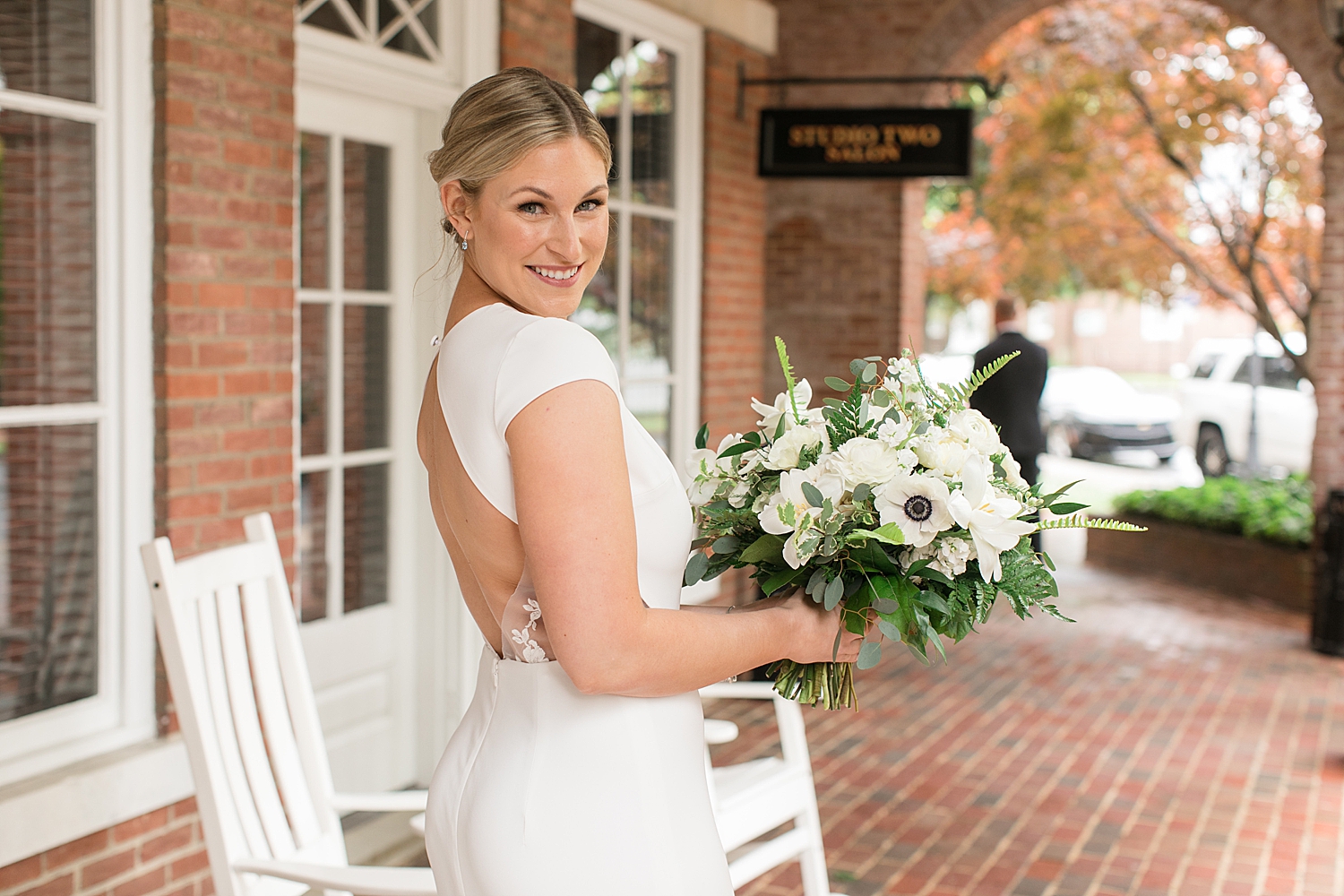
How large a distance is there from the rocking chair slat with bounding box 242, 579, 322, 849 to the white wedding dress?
3.88 feet

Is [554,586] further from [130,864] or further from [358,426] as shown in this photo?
[358,426]

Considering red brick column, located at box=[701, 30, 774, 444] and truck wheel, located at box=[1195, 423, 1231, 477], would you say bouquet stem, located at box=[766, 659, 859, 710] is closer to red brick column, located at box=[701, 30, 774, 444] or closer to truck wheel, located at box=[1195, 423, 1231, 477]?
red brick column, located at box=[701, 30, 774, 444]

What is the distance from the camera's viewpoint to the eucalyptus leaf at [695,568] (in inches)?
65.6

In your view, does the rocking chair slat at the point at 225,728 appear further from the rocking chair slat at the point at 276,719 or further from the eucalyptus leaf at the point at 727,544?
the eucalyptus leaf at the point at 727,544

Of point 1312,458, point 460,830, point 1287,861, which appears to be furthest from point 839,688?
point 1312,458

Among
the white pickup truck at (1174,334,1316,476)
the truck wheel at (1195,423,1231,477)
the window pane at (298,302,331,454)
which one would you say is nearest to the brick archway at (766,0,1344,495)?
the window pane at (298,302,331,454)

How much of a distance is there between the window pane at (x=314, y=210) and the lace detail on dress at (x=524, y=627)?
2675 mm

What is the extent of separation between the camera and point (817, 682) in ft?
5.61

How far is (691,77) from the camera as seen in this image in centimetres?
614

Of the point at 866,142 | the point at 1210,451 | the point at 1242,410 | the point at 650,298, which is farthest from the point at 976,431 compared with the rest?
the point at 1210,451

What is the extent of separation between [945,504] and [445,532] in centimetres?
65

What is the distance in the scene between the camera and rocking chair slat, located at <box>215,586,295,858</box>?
8.54 feet

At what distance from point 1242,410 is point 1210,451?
2.32ft

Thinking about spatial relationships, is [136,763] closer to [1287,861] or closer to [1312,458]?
[1287,861]
